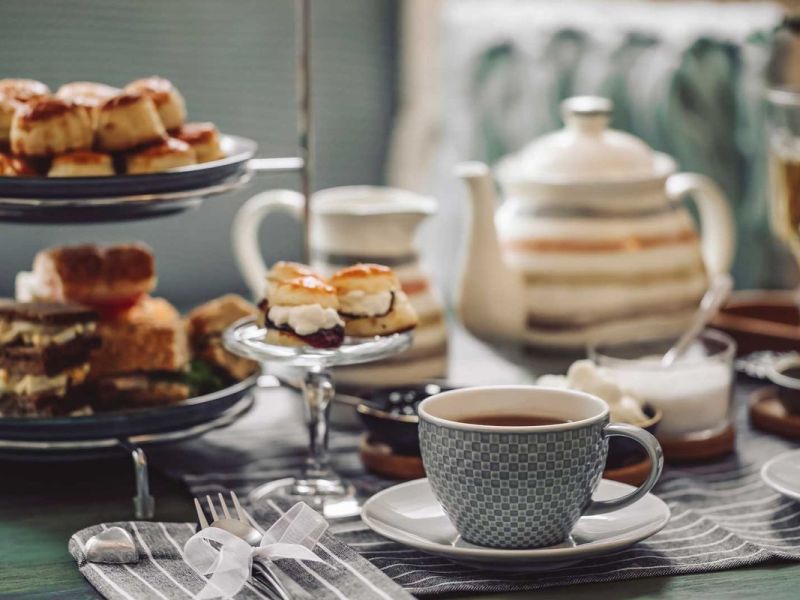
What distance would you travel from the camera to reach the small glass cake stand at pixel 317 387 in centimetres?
85

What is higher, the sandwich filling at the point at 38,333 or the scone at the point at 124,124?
the scone at the point at 124,124

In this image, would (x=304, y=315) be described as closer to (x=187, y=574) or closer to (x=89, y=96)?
(x=187, y=574)

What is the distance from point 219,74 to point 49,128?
112cm

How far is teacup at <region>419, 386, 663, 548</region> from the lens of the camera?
0.72m

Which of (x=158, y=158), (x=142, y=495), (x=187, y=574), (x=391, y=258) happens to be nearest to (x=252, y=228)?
(x=391, y=258)

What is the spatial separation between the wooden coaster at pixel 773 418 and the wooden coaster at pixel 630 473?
0.60 feet

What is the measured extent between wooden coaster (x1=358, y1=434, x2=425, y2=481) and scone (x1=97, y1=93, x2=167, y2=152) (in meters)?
0.30

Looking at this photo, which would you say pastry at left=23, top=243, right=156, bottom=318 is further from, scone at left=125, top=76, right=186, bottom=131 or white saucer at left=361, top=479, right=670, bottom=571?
white saucer at left=361, top=479, right=670, bottom=571

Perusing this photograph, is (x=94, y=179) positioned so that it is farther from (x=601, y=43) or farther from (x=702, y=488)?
(x=601, y=43)

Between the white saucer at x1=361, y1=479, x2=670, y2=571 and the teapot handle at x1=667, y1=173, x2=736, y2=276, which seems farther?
the teapot handle at x1=667, y1=173, x2=736, y2=276

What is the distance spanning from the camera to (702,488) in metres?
0.92

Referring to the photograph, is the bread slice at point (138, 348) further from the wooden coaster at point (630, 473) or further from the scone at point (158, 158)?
the wooden coaster at point (630, 473)

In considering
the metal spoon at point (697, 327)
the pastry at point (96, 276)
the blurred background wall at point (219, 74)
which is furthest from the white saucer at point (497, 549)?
the blurred background wall at point (219, 74)

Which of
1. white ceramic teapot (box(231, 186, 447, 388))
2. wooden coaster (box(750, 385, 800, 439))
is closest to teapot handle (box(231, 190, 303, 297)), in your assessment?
white ceramic teapot (box(231, 186, 447, 388))
